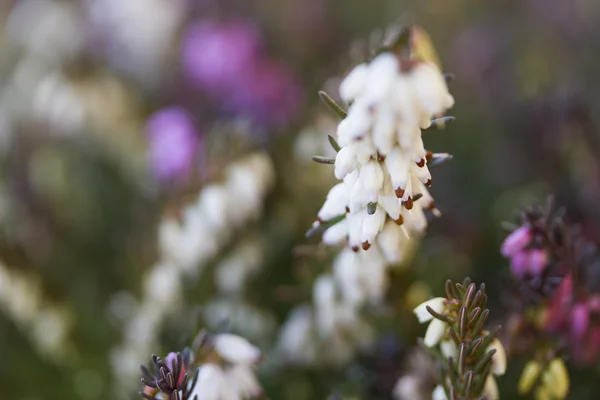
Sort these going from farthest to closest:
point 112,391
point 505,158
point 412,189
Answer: point 505,158
point 112,391
point 412,189

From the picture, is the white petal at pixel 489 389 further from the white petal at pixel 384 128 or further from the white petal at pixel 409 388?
the white petal at pixel 384 128

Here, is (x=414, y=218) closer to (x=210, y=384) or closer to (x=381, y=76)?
(x=381, y=76)

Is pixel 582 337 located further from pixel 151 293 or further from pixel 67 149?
pixel 67 149

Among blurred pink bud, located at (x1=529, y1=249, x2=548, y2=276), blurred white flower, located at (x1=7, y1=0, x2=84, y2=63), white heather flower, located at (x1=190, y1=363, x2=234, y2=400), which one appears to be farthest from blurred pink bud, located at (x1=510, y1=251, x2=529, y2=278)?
blurred white flower, located at (x1=7, y1=0, x2=84, y2=63)

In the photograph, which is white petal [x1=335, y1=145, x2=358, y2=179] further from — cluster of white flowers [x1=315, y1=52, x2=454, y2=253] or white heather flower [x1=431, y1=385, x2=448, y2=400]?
white heather flower [x1=431, y1=385, x2=448, y2=400]

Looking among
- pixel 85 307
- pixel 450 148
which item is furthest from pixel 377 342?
pixel 450 148
